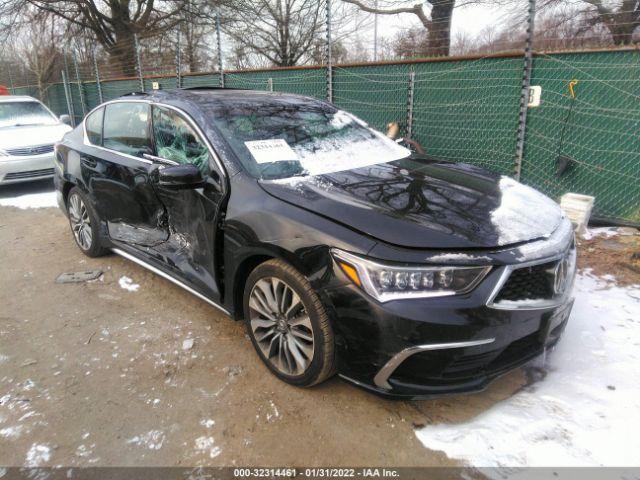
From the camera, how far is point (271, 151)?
9.58 ft

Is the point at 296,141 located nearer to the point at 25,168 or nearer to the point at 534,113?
the point at 534,113

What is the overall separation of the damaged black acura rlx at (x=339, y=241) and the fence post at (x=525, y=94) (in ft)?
7.67

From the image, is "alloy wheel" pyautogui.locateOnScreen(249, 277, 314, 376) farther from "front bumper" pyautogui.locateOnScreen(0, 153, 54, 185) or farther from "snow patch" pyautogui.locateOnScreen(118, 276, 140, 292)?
"front bumper" pyautogui.locateOnScreen(0, 153, 54, 185)

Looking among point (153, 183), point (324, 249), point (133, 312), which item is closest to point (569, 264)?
point (324, 249)

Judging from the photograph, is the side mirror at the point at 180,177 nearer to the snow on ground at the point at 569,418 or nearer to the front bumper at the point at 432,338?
the front bumper at the point at 432,338

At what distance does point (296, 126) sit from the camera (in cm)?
329

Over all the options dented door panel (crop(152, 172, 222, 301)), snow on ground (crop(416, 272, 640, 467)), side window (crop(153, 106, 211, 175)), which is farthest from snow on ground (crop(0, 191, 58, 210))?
snow on ground (crop(416, 272, 640, 467))

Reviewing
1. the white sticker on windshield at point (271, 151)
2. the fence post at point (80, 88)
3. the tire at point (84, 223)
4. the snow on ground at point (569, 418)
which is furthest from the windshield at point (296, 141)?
the fence post at point (80, 88)

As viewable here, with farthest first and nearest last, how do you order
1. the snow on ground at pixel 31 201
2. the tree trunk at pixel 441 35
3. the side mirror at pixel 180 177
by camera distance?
the tree trunk at pixel 441 35, the snow on ground at pixel 31 201, the side mirror at pixel 180 177

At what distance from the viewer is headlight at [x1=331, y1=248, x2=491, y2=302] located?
207cm

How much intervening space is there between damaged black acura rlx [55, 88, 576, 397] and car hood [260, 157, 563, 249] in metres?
0.01

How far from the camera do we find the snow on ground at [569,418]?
208 centimetres

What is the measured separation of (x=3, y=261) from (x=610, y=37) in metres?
9.17

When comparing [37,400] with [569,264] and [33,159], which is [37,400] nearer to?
[569,264]
